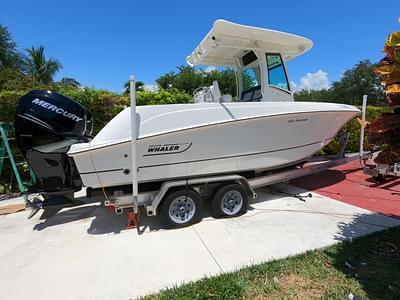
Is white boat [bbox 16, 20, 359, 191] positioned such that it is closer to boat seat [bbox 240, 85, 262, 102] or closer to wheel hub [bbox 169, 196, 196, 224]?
boat seat [bbox 240, 85, 262, 102]

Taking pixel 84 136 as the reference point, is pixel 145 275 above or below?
below

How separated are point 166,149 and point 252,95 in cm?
232

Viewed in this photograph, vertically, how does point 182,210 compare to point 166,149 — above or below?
below

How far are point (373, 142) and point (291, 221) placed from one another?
5.14ft

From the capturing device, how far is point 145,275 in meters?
2.51

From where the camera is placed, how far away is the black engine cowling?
3561mm

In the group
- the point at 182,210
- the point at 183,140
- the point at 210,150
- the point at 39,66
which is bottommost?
the point at 182,210

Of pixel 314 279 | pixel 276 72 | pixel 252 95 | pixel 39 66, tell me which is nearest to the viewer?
pixel 314 279

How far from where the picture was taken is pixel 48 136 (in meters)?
3.64

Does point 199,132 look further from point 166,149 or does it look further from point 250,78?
point 250,78

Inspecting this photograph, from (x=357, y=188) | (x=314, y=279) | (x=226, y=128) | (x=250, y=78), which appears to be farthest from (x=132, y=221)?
(x=357, y=188)

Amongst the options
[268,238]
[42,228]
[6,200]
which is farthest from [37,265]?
[6,200]

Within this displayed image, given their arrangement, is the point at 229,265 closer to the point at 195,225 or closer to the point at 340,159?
the point at 195,225

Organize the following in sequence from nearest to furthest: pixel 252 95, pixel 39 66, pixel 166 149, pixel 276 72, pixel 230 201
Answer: pixel 166 149
pixel 230 201
pixel 276 72
pixel 252 95
pixel 39 66
